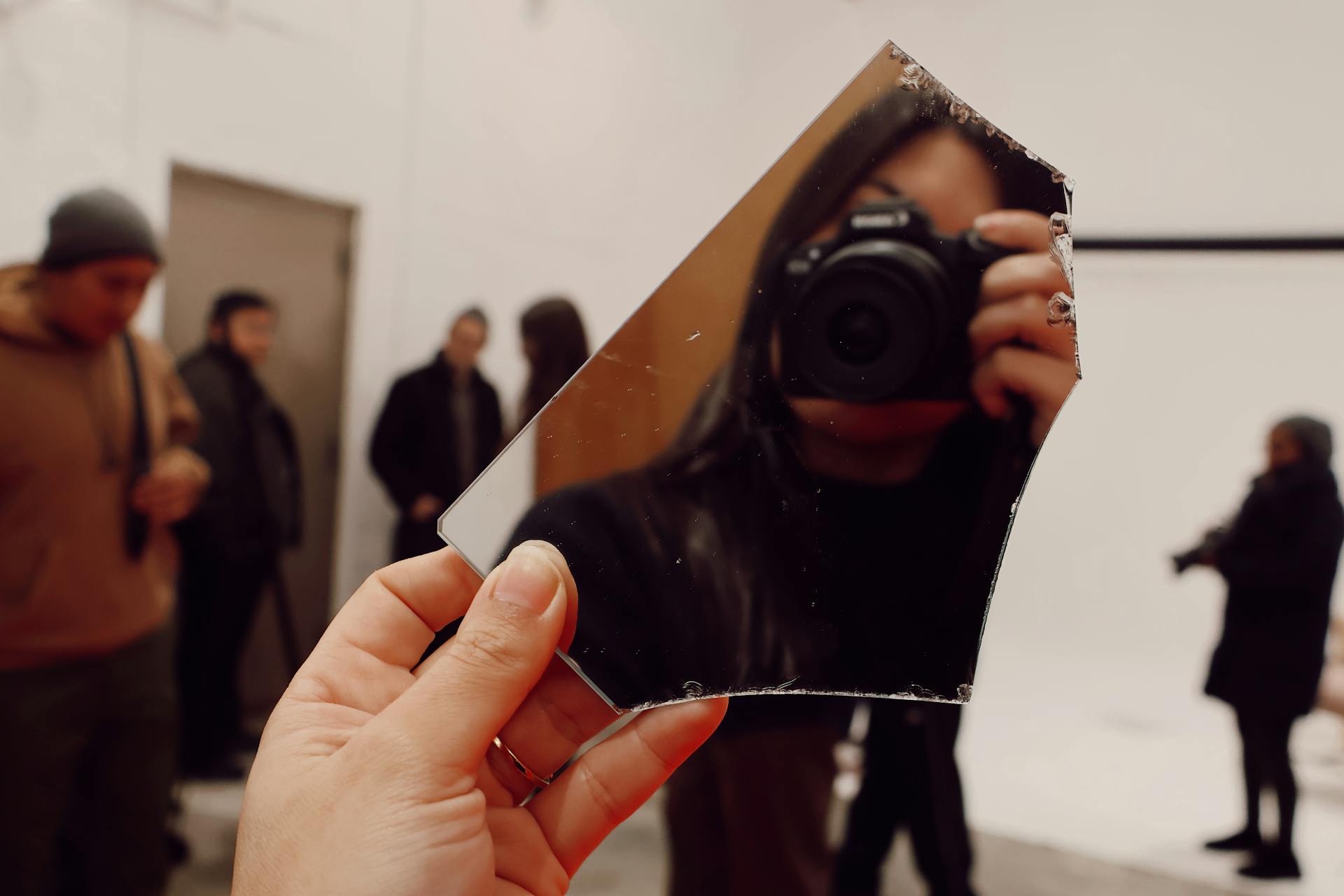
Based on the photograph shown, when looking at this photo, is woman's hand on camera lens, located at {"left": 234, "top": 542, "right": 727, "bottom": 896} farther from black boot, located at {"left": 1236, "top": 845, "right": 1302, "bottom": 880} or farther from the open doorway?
black boot, located at {"left": 1236, "top": 845, "right": 1302, "bottom": 880}

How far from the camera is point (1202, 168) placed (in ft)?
2.95

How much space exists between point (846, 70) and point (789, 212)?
1.67ft

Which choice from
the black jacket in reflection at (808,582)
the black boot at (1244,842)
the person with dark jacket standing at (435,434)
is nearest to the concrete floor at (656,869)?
the black boot at (1244,842)

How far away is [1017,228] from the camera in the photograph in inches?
16.6

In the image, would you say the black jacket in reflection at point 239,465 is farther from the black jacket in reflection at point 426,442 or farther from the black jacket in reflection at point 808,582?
the black jacket in reflection at point 808,582

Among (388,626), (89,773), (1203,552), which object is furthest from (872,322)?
(89,773)

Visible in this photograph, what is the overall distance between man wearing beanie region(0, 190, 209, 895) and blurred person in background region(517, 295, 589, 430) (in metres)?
0.38

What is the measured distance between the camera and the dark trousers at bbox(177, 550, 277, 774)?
0.97m

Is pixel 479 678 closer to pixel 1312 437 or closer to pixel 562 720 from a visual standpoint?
pixel 562 720

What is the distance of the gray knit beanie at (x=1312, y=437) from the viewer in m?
0.89

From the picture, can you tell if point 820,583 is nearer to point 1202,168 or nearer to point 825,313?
point 825,313

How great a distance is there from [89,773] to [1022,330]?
105 cm

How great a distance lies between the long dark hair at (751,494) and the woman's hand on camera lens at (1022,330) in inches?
3.5

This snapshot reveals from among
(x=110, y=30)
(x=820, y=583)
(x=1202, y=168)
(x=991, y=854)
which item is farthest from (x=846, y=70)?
(x=991, y=854)
